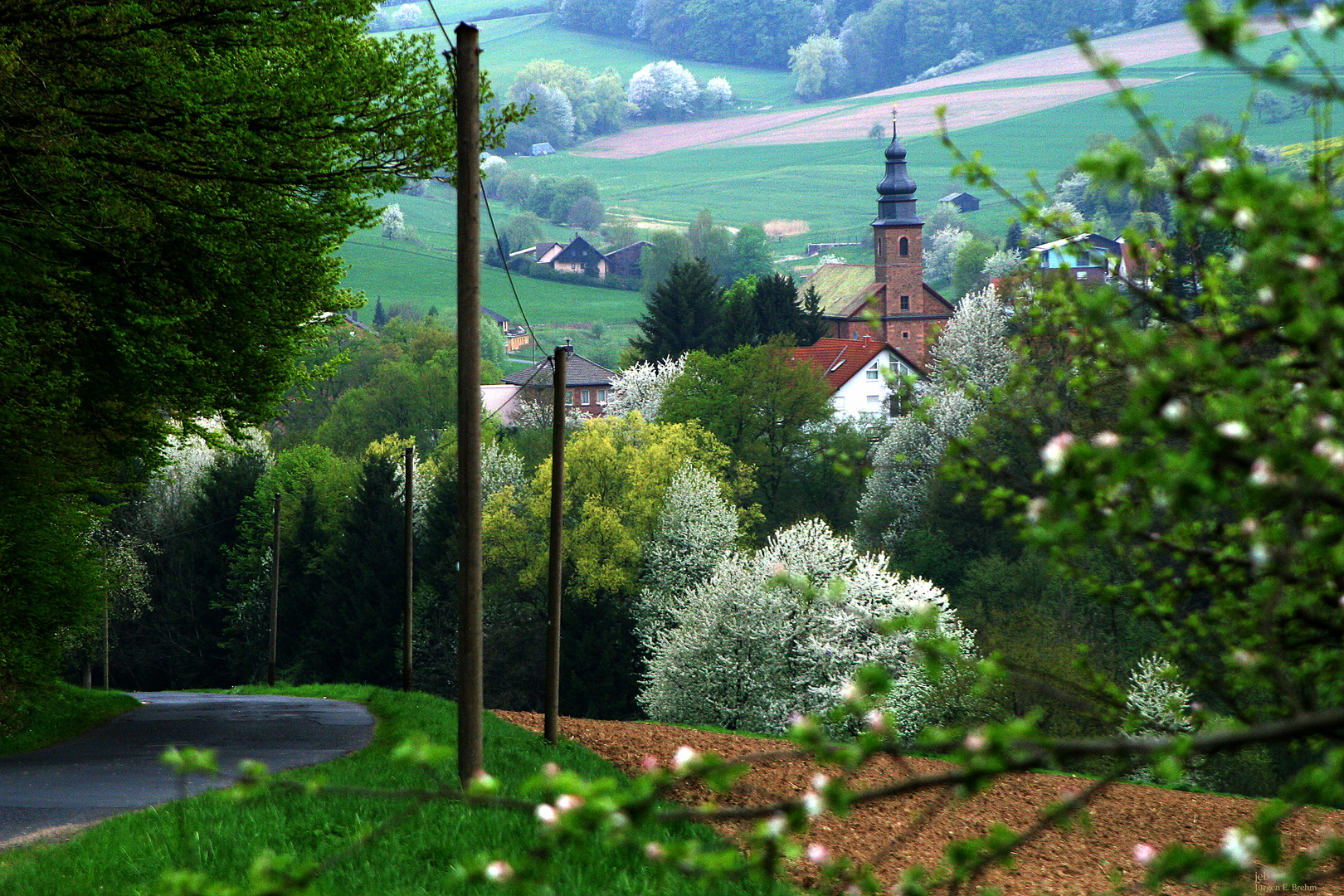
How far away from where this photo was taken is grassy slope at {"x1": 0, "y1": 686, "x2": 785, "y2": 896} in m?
7.49

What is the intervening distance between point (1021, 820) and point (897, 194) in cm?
8850

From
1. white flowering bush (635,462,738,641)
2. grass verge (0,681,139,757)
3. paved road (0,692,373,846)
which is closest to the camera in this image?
paved road (0,692,373,846)

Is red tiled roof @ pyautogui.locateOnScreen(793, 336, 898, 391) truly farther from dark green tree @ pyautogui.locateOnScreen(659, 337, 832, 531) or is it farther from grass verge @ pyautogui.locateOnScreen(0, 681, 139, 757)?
grass verge @ pyautogui.locateOnScreen(0, 681, 139, 757)

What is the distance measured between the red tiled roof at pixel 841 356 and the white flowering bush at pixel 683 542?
2656 centimetres

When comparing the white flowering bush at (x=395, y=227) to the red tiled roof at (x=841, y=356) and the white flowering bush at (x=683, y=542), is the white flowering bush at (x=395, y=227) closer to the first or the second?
the red tiled roof at (x=841, y=356)

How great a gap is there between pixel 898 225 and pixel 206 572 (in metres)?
62.6

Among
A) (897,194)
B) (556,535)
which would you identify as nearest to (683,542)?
(556,535)

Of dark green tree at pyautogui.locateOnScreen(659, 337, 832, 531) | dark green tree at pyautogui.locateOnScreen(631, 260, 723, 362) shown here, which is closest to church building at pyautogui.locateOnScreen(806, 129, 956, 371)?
dark green tree at pyautogui.locateOnScreen(631, 260, 723, 362)

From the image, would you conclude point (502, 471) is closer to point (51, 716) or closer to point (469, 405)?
point (51, 716)

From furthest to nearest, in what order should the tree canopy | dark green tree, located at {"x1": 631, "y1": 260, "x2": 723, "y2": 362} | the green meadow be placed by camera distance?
1. the green meadow
2. dark green tree, located at {"x1": 631, "y1": 260, "x2": 723, "y2": 362}
3. the tree canopy

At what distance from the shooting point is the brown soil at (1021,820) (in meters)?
9.70

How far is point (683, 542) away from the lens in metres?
49.3

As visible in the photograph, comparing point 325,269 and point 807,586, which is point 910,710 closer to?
point 325,269

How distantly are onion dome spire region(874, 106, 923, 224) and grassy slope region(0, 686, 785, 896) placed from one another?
9049 centimetres
